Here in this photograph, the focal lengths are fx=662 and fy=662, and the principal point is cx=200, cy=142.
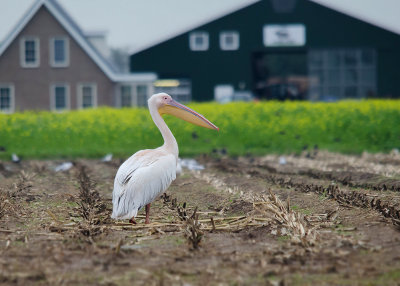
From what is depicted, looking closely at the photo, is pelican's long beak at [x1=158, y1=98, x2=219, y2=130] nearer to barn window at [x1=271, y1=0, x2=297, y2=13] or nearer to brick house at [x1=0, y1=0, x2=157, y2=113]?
brick house at [x1=0, y1=0, x2=157, y2=113]

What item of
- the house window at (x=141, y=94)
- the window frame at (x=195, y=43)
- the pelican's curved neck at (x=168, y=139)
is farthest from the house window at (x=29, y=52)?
the pelican's curved neck at (x=168, y=139)

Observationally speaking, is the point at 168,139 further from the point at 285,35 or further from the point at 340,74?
the point at 340,74

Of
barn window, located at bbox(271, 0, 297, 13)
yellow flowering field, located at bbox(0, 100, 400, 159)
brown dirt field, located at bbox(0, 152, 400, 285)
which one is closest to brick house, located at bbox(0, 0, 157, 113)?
barn window, located at bbox(271, 0, 297, 13)

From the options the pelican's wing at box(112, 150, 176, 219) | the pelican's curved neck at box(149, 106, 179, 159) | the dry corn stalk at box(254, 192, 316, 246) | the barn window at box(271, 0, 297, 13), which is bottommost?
the dry corn stalk at box(254, 192, 316, 246)

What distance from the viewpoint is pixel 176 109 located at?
32.6 feet

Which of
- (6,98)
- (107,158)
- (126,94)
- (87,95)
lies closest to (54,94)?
(87,95)

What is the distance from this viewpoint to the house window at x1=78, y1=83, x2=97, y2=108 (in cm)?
3797

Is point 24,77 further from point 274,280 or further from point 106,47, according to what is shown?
point 274,280

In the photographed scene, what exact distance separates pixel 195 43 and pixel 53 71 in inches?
375

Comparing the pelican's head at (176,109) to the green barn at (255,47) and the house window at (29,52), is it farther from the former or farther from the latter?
the green barn at (255,47)

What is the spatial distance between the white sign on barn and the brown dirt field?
31197 mm

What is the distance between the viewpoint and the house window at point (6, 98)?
37938 mm

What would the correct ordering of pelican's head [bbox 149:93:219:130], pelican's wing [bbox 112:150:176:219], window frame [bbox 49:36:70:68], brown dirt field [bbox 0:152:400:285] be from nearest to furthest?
brown dirt field [bbox 0:152:400:285], pelican's wing [bbox 112:150:176:219], pelican's head [bbox 149:93:219:130], window frame [bbox 49:36:70:68]

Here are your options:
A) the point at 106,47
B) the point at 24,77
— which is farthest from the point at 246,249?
the point at 106,47
